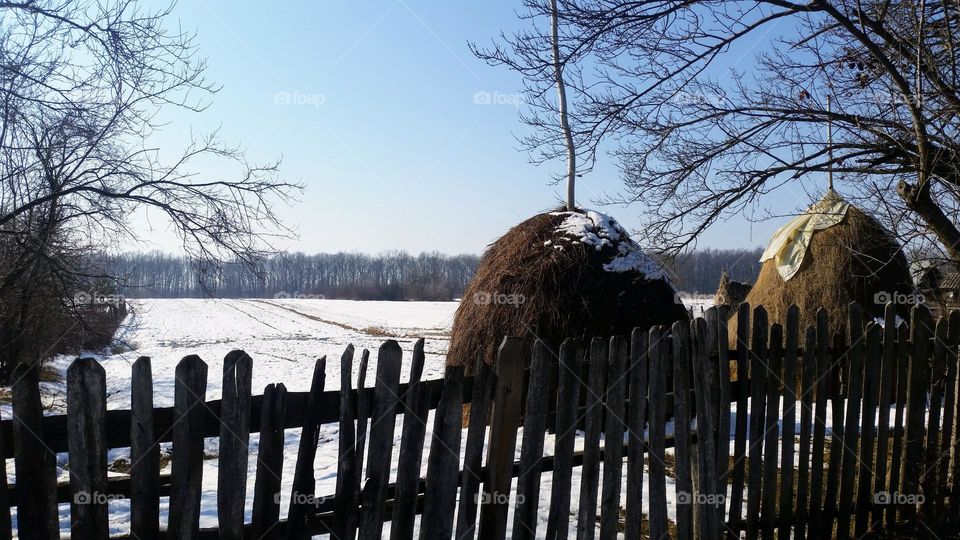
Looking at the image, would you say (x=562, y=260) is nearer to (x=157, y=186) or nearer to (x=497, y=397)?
(x=497, y=397)

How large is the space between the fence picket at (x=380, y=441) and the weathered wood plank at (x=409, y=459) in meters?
0.07

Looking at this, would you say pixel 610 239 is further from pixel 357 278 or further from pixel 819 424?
pixel 357 278

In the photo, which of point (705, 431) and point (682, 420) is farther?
point (705, 431)

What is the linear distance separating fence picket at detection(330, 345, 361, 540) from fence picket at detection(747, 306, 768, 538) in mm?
2698

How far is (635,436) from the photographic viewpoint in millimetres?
3756

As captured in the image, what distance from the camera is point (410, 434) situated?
3.11m

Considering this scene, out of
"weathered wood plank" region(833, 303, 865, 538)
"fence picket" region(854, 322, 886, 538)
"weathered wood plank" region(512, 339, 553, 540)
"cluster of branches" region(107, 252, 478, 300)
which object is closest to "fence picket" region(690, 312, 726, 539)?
"weathered wood plank" region(512, 339, 553, 540)

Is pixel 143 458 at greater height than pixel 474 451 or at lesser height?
greater

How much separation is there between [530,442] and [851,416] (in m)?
2.87

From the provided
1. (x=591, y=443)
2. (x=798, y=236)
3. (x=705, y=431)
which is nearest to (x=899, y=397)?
(x=705, y=431)

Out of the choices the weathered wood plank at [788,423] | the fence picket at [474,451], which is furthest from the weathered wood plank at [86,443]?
the weathered wood plank at [788,423]

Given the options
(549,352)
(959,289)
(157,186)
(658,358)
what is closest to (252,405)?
(549,352)

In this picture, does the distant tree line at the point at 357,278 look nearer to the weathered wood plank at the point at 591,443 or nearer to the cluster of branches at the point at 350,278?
the cluster of branches at the point at 350,278

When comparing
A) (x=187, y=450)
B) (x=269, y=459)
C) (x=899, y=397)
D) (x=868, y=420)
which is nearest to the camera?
(x=187, y=450)
